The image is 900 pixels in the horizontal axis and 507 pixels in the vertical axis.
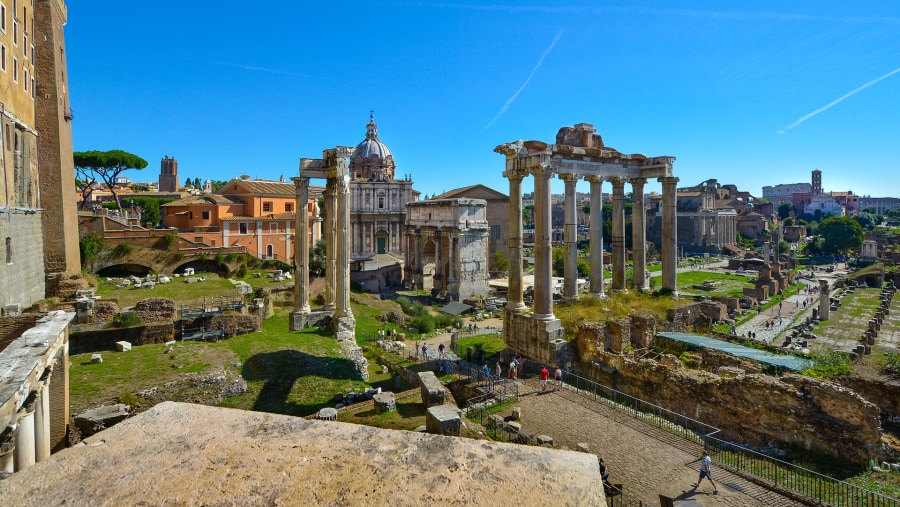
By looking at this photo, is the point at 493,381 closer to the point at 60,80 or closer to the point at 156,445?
the point at 156,445

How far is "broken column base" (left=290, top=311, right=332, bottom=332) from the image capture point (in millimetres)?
17891

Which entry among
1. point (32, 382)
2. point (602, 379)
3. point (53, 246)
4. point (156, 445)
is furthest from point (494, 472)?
point (53, 246)

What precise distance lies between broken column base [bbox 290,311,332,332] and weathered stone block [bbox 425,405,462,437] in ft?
32.4

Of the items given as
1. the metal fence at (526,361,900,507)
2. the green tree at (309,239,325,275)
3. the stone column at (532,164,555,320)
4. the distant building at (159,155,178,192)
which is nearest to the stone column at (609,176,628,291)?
the stone column at (532,164,555,320)

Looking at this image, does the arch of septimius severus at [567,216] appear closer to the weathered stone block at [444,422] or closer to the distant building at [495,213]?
the weathered stone block at [444,422]

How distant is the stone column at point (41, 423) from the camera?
616cm

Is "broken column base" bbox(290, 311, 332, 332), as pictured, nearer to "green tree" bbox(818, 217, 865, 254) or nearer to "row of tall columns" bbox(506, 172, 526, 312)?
"row of tall columns" bbox(506, 172, 526, 312)

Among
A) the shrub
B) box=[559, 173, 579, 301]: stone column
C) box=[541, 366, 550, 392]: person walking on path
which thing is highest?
box=[559, 173, 579, 301]: stone column

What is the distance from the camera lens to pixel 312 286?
3072cm

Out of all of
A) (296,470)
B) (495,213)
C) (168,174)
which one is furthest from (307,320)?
(168,174)

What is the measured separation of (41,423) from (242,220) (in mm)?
32575

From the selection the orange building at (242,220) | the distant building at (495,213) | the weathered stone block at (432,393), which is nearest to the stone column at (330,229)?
the weathered stone block at (432,393)

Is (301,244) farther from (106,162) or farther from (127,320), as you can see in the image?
(106,162)

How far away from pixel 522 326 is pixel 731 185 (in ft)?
397
